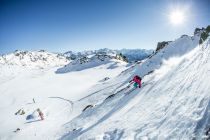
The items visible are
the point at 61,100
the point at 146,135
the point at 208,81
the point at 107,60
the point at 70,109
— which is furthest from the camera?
the point at 107,60

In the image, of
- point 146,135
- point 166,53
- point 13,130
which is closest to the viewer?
point 146,135

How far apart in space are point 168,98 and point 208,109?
554cm

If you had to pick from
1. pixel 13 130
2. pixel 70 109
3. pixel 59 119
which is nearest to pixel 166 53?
pixel 70 109

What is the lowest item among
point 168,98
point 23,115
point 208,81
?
point 23,115

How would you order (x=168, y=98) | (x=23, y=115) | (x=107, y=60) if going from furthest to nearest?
(x=107, y=60)
(x=23, y=115)
(x=168, y=98)

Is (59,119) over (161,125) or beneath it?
beneath

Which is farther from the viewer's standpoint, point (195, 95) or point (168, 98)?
point (168, 98)

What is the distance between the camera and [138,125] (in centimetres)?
1427

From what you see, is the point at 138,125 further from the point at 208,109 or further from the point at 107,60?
the point at 107,60

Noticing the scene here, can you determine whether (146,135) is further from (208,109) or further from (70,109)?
(70,109)

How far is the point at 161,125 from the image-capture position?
12.4 meters

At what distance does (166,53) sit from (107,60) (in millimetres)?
68660

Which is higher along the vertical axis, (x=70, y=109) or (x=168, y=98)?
(x=168, y=98)

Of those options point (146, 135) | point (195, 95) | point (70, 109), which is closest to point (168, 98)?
point (195, 95)
